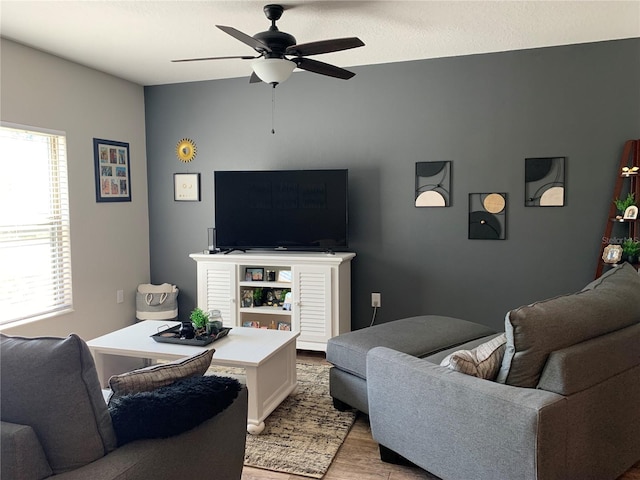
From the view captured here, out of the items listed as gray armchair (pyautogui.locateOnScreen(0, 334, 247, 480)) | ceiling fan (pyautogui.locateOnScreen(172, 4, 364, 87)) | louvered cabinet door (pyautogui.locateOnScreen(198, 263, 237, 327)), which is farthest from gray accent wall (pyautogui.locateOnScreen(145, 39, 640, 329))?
gray armchair (pyautogui.locateOnScreen(0, 334, 247, 480))

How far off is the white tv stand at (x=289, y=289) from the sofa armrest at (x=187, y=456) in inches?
88.9

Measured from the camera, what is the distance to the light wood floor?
8.21 ft

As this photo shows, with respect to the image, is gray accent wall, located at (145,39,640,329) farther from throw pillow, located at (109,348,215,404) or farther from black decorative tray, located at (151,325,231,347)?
throw pillow, located at (109,348,215,404)

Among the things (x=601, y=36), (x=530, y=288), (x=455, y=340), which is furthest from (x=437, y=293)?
(x=601, y=36)

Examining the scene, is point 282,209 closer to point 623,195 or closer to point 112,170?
point 112,170

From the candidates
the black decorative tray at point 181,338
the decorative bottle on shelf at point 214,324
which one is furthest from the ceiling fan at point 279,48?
the black decorative tray at point 181,338

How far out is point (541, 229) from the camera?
420cm

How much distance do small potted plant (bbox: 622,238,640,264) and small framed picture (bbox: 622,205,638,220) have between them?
179 millimetres

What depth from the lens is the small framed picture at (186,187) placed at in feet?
16.8

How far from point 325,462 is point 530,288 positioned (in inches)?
97.0

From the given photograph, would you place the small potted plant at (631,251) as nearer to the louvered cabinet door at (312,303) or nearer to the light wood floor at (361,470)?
the light wood floor at (361,470)

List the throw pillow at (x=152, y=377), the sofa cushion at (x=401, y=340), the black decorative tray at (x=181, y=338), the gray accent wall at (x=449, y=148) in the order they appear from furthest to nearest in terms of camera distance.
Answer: the gray accent wall at (x=449, y=148) < the black decorative tray at (x=181, y=338) < the sofa cushion at (x=401, y=340) < the throw pillow at (x=152, y=377)

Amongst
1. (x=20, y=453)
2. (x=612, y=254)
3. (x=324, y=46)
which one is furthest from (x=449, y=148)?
(x=20, y=453)

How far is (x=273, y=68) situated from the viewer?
2.99 meters
